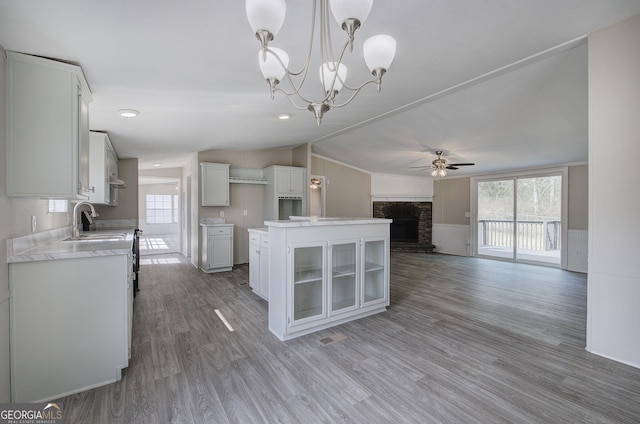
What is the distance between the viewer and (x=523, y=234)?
6.64 m

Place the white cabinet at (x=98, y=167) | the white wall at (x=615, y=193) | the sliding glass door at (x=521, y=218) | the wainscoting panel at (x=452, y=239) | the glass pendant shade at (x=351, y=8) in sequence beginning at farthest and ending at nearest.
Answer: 1. the wainscoting panel at (x=452, y=239)
2. the sliding glass door at (x=521, y=218)
3. the white cabinet at (x=98, y=167)
4. the white wall at (x=615, y=193)
5. the glass pendant shade at (x=351, y=8)

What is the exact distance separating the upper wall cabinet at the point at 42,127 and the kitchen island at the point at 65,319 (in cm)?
42

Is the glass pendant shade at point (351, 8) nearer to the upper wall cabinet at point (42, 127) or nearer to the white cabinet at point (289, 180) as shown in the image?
the upper wall cabinet at point (42, 127)

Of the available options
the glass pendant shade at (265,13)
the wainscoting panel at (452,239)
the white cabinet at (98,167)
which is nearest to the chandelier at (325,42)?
the glass pendant shade at (265,13)

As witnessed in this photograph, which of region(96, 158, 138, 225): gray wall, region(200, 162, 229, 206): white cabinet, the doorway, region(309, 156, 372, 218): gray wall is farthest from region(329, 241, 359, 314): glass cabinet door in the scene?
the doorway

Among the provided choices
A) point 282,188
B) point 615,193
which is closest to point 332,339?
point 615,193

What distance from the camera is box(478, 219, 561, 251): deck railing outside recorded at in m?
6.30

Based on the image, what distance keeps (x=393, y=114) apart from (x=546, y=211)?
15.7 feet

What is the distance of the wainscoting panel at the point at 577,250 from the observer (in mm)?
5615

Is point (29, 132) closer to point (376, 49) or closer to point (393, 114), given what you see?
point (376, 49)

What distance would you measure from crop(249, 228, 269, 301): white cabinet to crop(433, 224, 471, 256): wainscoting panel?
19.3ft

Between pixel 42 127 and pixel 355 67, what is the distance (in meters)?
2.36

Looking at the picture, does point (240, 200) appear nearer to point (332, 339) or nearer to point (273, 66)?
point (332, 339)

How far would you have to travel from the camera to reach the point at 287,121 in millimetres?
4168
